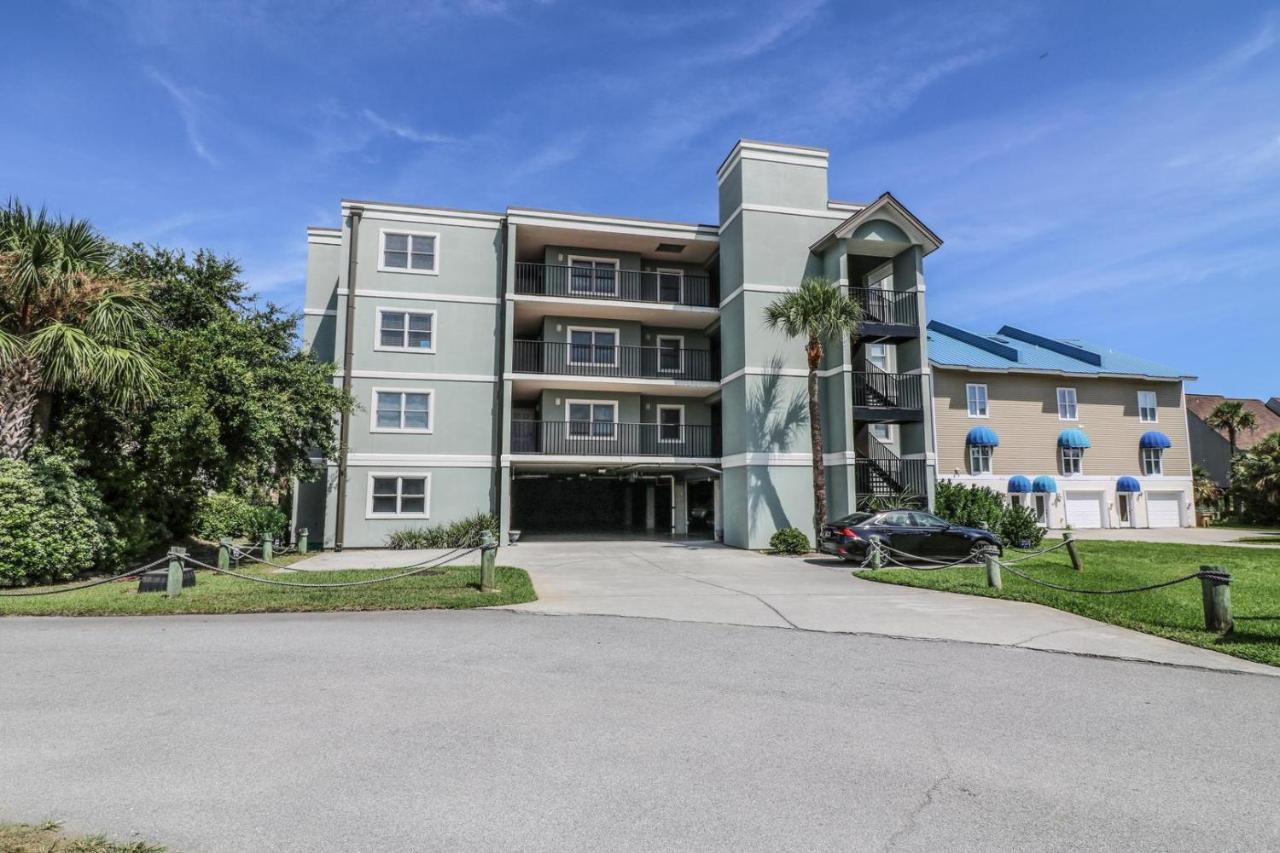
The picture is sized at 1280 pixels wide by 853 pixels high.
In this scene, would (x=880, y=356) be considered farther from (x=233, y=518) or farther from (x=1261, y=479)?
(x=1261, y=479)

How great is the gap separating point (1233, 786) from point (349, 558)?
1907cm

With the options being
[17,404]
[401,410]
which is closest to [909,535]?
[401,410]

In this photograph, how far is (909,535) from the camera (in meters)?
17.4

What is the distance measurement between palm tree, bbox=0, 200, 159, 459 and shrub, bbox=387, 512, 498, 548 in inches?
370

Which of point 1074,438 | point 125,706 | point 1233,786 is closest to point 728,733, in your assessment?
point 1233,786

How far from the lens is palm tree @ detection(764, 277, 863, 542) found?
20.4 meters

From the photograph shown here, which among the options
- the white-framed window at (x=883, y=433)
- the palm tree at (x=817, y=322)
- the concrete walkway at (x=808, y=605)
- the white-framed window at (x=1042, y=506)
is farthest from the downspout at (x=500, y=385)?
the white-framed window at (x=1042, y=506)

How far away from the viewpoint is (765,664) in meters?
7.23

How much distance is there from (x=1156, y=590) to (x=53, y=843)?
49.9ft

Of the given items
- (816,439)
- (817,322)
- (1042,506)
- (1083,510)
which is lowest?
(1083,510)

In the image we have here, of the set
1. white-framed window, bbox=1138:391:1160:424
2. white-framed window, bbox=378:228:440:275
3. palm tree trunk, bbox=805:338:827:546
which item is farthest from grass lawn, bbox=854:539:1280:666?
white-framed window, bbox=378:228:440:275

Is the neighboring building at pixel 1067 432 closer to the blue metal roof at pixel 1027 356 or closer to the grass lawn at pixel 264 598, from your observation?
the blue metal roof at pixel 1027 356

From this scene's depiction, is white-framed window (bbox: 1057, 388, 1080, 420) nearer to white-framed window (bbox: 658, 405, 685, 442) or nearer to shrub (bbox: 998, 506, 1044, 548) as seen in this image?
shrub (bbox: 998, 506, 1044, 548)

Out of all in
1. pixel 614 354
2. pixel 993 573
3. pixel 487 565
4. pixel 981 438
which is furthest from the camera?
pixel 981 438
